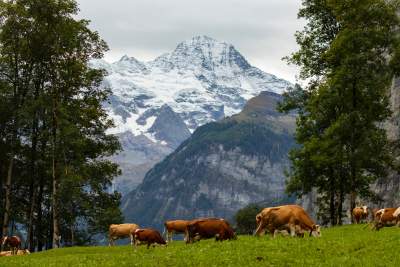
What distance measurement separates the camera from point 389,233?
3316 cm

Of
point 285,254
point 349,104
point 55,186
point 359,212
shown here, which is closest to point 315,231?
point 285,254

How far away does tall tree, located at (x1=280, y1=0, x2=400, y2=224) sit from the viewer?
53.5 meters

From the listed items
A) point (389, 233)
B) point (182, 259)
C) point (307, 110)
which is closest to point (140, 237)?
point (182, 259)

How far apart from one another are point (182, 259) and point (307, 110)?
35785 millimetres

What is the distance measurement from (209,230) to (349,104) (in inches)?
961

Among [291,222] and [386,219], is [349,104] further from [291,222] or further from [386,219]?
[291,222]

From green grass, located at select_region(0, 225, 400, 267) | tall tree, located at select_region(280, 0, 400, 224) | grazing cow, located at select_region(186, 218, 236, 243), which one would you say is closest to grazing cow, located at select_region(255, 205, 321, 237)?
green grass, located at select_region(0, 225, 400, 267)

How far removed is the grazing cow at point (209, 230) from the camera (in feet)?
120

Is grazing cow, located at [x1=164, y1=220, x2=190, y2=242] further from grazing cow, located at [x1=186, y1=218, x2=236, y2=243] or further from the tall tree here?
the tall tree

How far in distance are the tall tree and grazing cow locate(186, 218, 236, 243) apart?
64.8ft

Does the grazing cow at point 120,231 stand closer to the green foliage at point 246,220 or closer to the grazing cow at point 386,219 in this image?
the grazing cow at point 386,219

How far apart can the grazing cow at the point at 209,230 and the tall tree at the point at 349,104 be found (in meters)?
19.8

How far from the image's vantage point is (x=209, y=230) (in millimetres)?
36812

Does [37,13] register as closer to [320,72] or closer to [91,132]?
[91,132]
